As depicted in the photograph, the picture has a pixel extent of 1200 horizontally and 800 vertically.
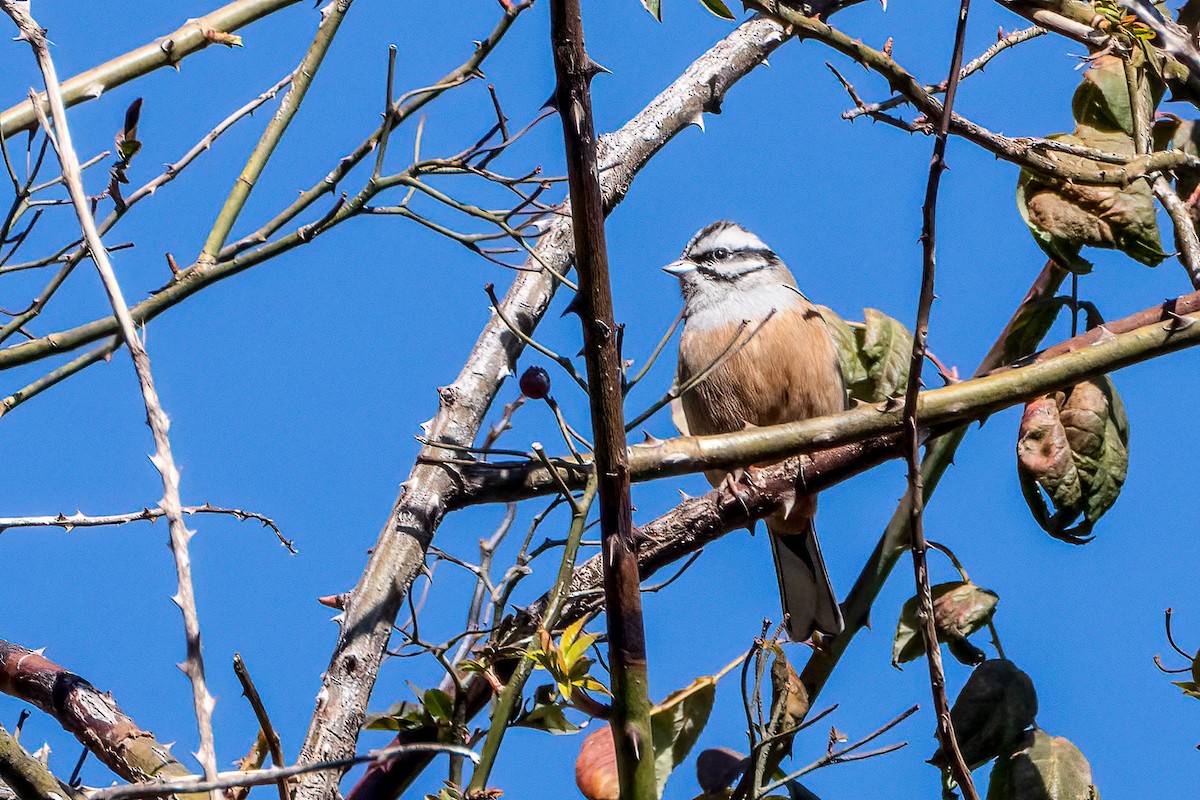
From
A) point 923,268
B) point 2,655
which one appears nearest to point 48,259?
point 2,655

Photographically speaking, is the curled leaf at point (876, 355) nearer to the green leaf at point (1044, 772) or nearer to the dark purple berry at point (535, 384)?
the green leaf at point (1044, 772)

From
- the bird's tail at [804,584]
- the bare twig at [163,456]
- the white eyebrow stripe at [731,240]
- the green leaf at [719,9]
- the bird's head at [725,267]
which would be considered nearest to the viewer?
the bare twig at [163,456]

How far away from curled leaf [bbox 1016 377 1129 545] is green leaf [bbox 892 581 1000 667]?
252mm

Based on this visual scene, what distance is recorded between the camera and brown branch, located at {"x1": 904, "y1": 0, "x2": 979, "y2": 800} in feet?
7.14

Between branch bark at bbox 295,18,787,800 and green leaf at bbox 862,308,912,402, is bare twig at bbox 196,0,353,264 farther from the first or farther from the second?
green leaf at bbox 862,308,912,402

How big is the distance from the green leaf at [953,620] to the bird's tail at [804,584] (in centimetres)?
146

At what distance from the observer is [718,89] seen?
4523mm

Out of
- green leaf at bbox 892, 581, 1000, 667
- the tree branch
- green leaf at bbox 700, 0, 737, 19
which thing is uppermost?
green leaf at bbox 700, 0, 737, 19

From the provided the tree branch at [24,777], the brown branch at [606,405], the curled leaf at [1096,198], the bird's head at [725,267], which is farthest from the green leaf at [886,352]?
the tree branch at [24,777]

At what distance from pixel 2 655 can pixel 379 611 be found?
112 centimetres

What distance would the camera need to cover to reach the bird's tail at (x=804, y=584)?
4.76 m

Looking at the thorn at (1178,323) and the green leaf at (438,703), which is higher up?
the thorn at (1178,323)

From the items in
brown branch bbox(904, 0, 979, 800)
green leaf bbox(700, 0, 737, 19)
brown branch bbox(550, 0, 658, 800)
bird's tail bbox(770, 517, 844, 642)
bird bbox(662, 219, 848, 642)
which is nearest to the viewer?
brown branch bbox(550, 0, 658, 800)

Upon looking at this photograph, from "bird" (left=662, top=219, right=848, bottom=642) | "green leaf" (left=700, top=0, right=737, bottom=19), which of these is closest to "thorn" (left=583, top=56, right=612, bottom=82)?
"green leaf" (left=700, top=0, right=737, bottom=19)
